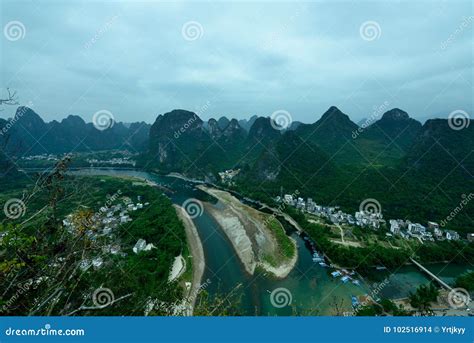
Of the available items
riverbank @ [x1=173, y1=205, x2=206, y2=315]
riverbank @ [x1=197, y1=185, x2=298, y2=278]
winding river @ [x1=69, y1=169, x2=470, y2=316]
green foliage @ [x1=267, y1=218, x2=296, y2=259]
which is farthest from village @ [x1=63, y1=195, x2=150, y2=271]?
green foliage @ [x1=267, y1=218, x2=296, y2=259]

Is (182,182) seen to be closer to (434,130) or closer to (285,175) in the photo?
(285,175)

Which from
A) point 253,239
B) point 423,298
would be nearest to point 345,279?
point 423,298

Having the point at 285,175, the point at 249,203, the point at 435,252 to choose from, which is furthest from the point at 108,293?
A: the point at 285,175

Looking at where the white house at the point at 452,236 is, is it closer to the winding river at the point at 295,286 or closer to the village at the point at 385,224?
the village at the point at 385,224

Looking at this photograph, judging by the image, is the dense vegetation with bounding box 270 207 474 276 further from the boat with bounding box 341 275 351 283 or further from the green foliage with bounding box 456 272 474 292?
the green foliage with bounding box 456 272 474 292

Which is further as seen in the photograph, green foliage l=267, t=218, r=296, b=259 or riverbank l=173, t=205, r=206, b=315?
green foliage l=267, t=218, r=296, b=259

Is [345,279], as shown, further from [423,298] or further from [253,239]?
[253,239]
